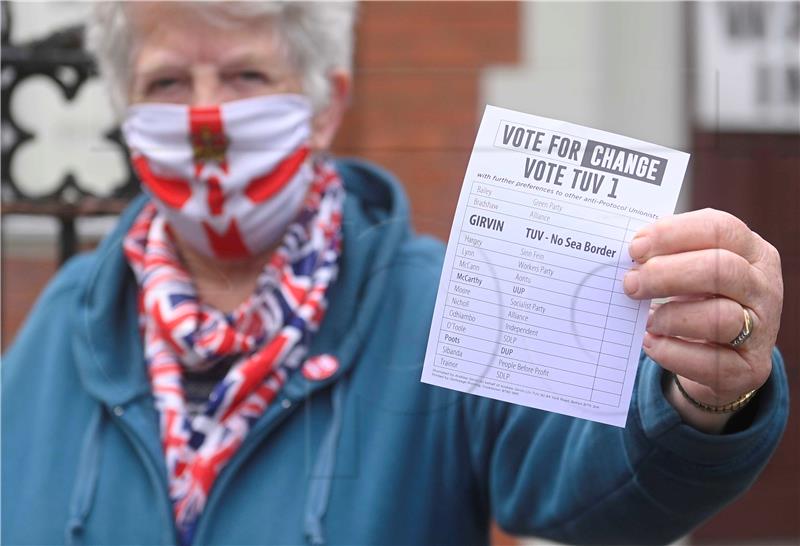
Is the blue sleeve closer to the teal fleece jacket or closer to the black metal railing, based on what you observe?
the teal fleece jacket

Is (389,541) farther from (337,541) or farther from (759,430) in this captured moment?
(759,430)

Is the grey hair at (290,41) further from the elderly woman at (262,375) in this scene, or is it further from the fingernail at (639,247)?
the fingernail at (639,247)

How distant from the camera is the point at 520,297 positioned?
0.97 m

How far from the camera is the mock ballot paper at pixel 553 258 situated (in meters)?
0.95

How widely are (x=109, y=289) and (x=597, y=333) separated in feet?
2.49

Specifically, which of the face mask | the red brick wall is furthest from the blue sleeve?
the face mask

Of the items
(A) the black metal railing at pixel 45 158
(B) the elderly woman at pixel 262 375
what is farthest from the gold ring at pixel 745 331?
(A) the black metal railing at pixel 45 158

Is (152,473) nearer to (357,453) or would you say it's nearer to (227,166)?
(357,453)

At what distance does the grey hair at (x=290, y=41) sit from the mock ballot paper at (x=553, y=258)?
0.50 m

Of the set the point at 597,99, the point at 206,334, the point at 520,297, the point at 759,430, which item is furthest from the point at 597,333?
the point at 206,334

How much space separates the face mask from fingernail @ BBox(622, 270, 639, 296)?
0.52 meters

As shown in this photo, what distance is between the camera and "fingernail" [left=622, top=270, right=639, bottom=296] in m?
0.93

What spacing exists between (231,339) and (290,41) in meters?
0.40

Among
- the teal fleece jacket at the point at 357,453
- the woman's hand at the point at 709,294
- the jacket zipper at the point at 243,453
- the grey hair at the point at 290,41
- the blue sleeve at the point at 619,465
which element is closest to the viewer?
the woman's hand at the point at 709,294
